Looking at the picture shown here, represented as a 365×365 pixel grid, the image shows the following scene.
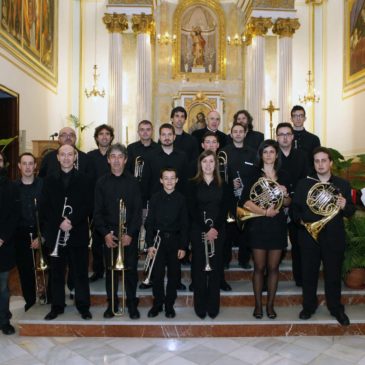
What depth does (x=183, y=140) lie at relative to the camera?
5535 mm

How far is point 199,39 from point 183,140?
29.3ft

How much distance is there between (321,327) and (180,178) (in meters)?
2.17

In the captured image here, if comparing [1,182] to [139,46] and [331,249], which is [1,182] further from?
[139,46]

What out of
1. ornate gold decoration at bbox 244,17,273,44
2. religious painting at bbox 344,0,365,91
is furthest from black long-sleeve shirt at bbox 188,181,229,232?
ornate gold decoration at bbox 244,17,273,44

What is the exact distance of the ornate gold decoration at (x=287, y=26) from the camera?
40.5ft

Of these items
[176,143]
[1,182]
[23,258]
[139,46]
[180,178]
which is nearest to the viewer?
[1,182]

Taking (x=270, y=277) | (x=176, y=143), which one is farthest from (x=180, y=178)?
(x=270, y=277)

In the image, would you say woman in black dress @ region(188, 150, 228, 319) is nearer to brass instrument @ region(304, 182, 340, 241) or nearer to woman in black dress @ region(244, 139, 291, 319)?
woman in black dress @ region(244, 139, 291, 319)

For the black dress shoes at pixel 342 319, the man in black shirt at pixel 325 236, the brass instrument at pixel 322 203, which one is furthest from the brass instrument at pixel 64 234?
the black dress shoes at pixel 342 319

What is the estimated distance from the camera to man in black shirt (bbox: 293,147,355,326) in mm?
4055

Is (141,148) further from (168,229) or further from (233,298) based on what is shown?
(233,298)

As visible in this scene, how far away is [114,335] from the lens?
4145mm

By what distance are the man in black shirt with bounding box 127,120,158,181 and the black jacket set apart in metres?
0.98

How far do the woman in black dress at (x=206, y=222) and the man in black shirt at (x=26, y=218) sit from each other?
1.64 m
